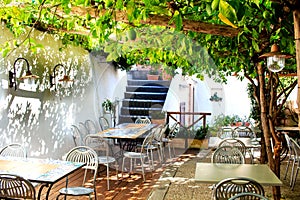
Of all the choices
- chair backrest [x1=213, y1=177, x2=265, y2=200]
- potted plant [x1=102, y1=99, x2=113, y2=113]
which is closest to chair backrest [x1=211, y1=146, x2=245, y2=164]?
chair backrest [x1=213, y1=177, x2=265, y2=200]

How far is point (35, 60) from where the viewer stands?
17.2ft

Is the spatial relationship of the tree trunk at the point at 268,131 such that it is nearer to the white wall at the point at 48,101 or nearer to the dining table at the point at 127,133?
the dining table at the point at 127,133

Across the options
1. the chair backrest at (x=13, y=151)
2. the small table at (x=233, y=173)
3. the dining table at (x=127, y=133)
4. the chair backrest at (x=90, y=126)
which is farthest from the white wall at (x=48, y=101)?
the small table at (x=233, y=173)

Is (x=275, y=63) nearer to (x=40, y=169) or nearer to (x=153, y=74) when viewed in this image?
(x=40, y=169)

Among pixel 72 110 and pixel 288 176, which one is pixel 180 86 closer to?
pixel 72 110

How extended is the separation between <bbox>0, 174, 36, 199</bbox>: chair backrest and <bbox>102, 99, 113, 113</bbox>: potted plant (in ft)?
18.2

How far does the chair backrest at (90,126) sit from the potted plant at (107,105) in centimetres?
64

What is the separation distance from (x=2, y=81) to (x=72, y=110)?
2.45 m

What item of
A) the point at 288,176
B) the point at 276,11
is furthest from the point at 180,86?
the point at 276,11

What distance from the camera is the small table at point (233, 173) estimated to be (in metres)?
3.11

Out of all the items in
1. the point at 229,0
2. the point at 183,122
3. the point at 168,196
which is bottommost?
the point at 168,196

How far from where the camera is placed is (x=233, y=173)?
133 inches

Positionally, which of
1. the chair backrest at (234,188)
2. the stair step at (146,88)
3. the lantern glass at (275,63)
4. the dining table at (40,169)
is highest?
the stair step at (146,88)

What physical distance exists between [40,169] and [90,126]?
4.43 meters
